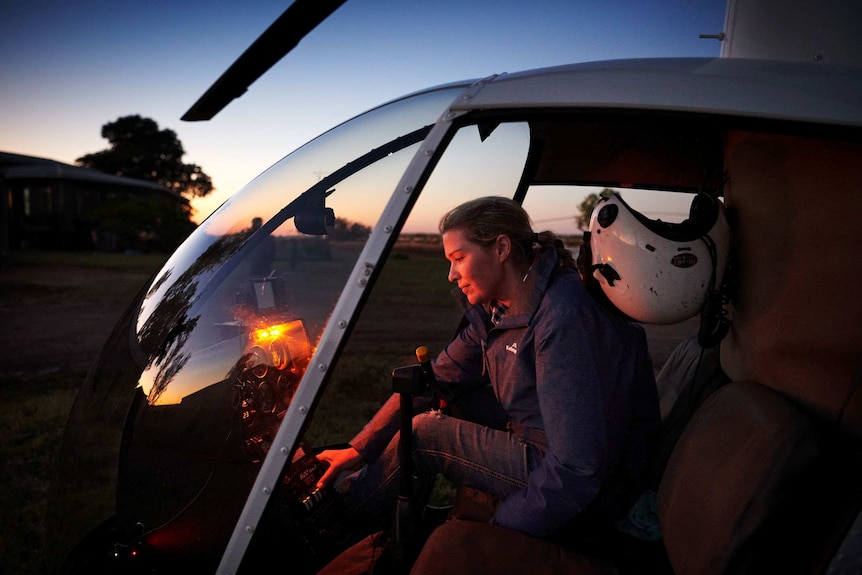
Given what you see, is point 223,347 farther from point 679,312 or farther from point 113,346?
point 679,312

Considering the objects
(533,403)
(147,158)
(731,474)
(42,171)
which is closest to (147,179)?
(147,158)

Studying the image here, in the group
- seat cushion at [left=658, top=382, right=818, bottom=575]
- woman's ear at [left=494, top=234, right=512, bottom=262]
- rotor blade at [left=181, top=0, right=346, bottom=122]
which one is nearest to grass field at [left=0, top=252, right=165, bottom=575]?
rotor blade at [left=181, top=0, right=346, bottom=122]

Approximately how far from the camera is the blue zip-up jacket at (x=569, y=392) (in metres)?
1.49

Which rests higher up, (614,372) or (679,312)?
(679,312)

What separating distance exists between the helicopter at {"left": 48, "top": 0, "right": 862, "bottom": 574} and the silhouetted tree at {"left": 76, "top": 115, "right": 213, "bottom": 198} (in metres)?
39.9

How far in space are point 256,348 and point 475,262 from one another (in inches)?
30.5

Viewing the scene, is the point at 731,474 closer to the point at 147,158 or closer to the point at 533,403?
the point at 533,403

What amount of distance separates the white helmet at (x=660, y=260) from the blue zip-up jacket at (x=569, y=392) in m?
0.14

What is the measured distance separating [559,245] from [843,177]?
87 cm

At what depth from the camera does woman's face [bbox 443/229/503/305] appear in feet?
6.09

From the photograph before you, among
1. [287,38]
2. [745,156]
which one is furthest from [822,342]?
[287,38]

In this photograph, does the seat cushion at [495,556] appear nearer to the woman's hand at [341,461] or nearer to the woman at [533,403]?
the woman at [533,403]

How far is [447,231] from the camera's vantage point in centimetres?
188

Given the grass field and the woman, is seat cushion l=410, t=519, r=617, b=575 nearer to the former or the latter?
the woman
